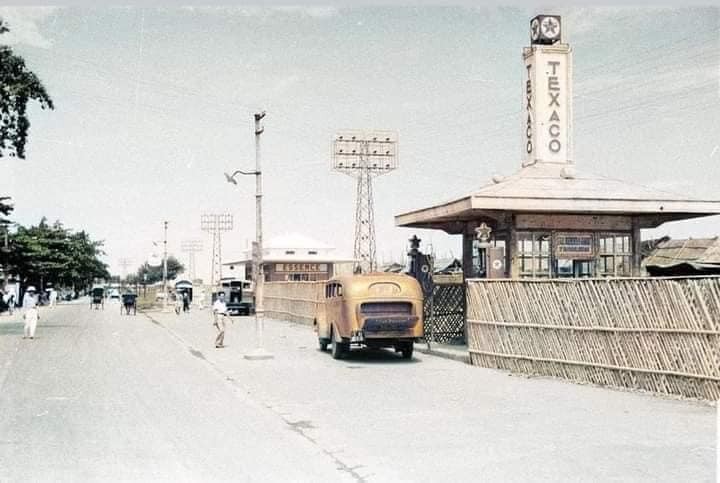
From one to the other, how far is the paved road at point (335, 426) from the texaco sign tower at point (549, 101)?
663 cm

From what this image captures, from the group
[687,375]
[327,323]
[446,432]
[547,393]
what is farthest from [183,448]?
[327,323]

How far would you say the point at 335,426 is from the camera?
1081cm

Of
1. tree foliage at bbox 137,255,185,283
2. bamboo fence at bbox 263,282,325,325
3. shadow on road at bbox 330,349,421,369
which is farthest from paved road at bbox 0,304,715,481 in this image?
tree foliage at bbox 137,255,185,283

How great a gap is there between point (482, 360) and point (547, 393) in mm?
4440

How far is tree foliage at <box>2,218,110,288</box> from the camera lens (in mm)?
49897

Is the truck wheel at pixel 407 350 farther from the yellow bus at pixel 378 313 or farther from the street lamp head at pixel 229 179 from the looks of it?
the street lamp head at pixel 229 179

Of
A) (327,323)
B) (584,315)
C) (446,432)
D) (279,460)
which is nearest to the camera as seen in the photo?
(279,460)

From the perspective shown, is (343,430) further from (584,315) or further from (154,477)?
A: (584,315)

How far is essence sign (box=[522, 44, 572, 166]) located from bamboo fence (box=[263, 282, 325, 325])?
12.8 meters

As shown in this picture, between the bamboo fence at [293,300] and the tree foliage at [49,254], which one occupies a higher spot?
the tree foliage at [49,254]

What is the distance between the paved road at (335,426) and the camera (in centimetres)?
821

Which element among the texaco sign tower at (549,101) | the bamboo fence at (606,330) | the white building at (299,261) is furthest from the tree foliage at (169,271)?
the bamboo fence at (606,330)

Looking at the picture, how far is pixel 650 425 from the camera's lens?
10.3 meters

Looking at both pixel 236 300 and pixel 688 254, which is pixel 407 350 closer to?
pixel 688 254
